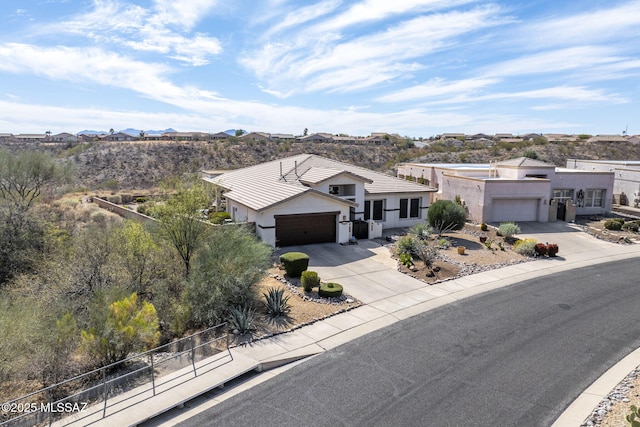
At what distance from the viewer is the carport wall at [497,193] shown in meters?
36.4

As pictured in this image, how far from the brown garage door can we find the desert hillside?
1577 inches

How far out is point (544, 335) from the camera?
1589cm

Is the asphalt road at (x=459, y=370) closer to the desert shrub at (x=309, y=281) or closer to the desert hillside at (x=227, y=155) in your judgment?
the desert shrub at (x=309, y=281)

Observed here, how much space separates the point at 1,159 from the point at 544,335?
134ft

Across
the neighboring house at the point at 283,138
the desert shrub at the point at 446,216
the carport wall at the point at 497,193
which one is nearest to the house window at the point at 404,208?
the desert shrub at the point at 446,216

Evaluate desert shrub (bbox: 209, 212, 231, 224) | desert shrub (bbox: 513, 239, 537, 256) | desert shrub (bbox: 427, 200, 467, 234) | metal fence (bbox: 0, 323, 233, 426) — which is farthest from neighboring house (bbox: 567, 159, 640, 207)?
metal fence (bbox: 0, 323, 233, 426)

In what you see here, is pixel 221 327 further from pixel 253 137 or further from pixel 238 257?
pixel 253 137

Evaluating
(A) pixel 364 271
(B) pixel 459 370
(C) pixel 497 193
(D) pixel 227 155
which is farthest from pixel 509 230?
(D) pixel 227 155

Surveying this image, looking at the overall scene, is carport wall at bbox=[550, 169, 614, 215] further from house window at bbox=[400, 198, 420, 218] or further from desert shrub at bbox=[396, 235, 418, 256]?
desert shrub at bbox=[396, 235, 418, 256]

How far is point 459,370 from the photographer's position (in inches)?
527

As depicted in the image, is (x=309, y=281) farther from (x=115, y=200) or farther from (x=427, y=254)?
(x=115, y=200)

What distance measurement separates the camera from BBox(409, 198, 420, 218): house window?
35.2 meters

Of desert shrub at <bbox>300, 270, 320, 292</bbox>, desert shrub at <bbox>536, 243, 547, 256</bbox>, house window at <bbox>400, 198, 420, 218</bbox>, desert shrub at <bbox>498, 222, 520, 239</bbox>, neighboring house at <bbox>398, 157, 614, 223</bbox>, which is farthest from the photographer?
neighboring house at <bbox>398, 157, 614, 223</bbox>

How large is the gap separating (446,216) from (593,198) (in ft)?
67.0
